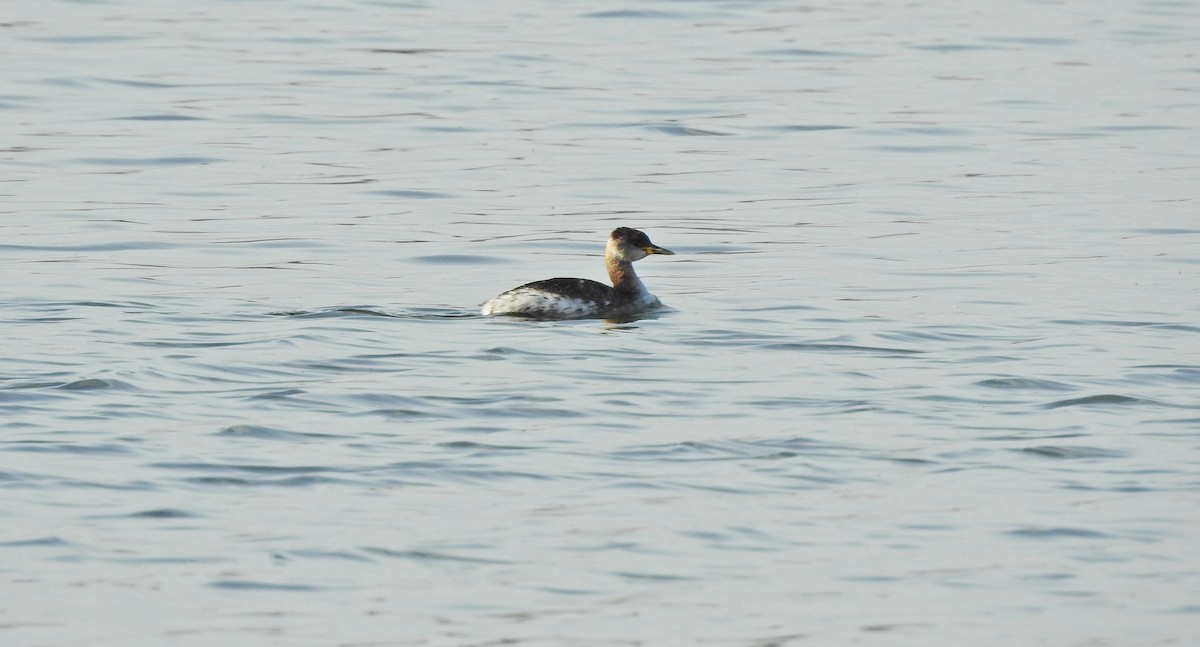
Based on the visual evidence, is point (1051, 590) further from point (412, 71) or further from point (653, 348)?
point (412, 71)

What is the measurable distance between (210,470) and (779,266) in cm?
771

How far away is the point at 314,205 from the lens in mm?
18906

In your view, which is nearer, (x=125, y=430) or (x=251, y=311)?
(x=125, y=430)

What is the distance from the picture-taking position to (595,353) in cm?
1284

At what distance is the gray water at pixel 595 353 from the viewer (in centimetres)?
801

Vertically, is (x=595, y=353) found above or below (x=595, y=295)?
below

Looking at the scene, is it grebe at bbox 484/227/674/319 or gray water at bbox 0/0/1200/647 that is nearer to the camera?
gray water at bbox 0/0/1200/647

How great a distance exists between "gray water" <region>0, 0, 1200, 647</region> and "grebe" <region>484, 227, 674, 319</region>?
0.18m

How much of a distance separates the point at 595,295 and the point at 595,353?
161 cm

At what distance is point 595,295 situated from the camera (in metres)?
14.4

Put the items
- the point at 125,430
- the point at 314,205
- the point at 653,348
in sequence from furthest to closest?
1. the point at 314,205
2. the point at 653,348
3. the point at 125,430

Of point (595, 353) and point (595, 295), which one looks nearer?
point (595, 353)

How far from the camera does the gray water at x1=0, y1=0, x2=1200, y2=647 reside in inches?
315

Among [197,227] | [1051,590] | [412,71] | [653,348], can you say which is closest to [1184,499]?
[1051,590]
